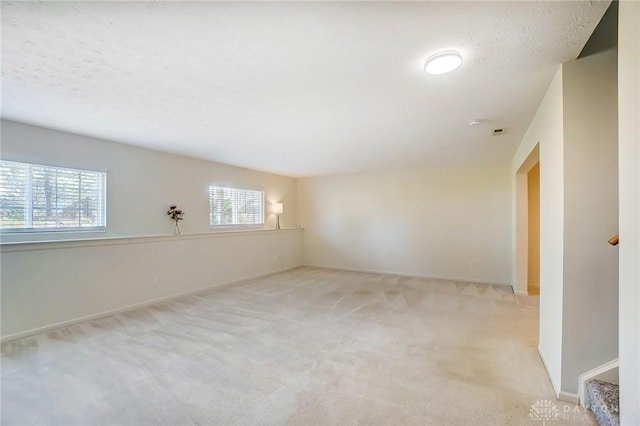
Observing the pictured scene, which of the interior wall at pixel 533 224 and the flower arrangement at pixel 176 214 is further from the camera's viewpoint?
the interior wall at pixel 533 224

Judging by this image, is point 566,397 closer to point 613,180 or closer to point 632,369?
point 632,369

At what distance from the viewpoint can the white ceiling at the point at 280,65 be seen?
140 centimetres

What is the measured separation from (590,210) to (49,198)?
5.13m

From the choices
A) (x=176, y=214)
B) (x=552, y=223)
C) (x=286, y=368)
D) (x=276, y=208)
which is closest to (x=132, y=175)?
A: (x=176, y=214)

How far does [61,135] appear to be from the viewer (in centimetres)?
328

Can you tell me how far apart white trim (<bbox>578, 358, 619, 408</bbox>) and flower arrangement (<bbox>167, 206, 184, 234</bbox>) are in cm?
492

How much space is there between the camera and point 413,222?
586 centimetres

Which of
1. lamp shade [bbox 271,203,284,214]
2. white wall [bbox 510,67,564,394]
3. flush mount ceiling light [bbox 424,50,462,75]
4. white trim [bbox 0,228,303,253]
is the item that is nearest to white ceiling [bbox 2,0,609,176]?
flush mount ceiling light [bbox 424,50,462,75]

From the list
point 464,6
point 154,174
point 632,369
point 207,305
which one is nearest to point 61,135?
point 154,174

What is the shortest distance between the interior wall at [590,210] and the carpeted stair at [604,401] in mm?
107

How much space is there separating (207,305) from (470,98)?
396cm

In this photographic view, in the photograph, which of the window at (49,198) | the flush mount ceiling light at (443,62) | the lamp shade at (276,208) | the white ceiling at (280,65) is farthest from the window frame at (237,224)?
the flush mount ceiling light at (443,62)
